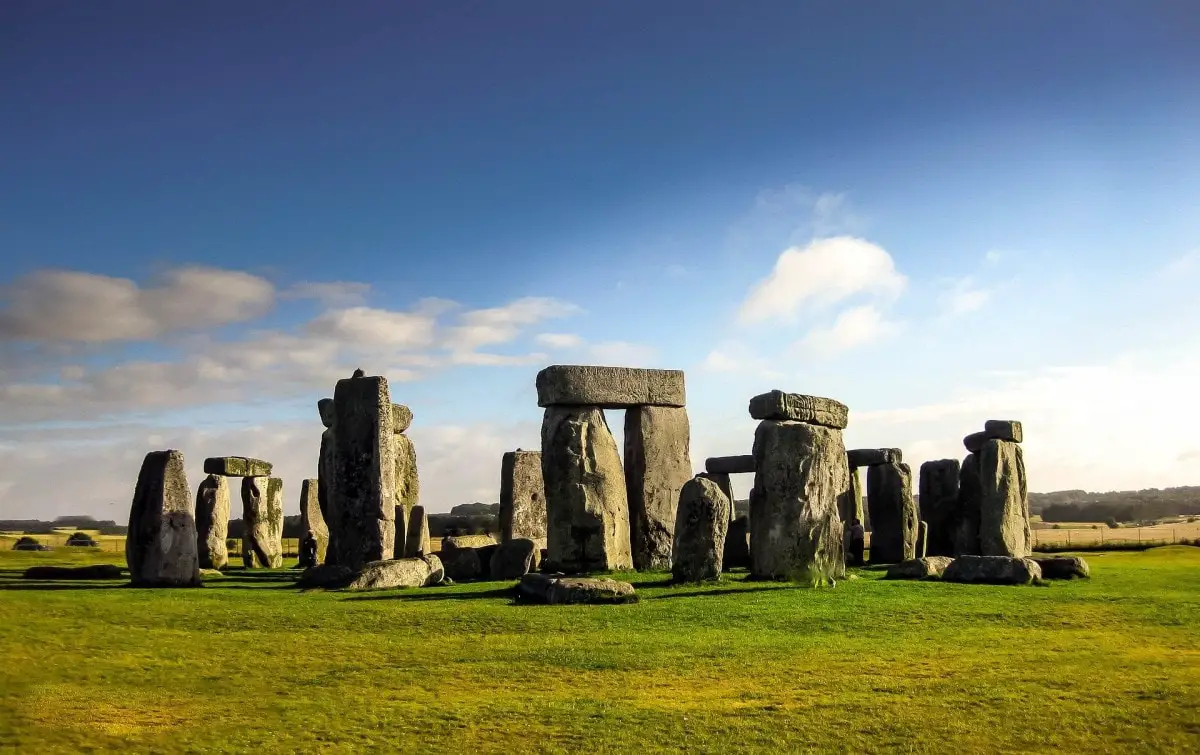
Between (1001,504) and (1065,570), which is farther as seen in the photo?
(1001,504)

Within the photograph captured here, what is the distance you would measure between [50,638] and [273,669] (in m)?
2.45

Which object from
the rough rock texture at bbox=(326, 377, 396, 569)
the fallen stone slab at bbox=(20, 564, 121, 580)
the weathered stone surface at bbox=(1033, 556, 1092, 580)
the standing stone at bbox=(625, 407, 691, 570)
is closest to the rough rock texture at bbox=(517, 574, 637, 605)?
the rough rock texture at bbox=(326, 377, 396, 569)

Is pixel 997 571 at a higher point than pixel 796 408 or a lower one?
lower

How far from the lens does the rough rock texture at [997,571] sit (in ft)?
44.5

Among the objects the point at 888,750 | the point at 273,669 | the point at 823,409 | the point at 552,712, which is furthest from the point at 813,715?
the point at 823,409

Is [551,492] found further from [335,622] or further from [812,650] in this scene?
[812,650]

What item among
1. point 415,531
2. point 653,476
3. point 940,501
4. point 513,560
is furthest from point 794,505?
point 940,501

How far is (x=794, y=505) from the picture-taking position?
13.4 metres

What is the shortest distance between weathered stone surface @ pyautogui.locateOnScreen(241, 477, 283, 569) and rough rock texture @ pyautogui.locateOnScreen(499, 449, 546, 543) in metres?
5.06

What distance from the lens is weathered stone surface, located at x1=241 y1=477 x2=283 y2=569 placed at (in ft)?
70.6

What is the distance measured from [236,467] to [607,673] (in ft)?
52.1

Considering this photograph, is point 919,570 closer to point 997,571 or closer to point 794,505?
point 997,571

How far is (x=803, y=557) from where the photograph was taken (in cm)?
1340

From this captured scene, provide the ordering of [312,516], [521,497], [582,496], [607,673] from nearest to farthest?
[607,673] < [582,496] < [521,497] < [312,516]
